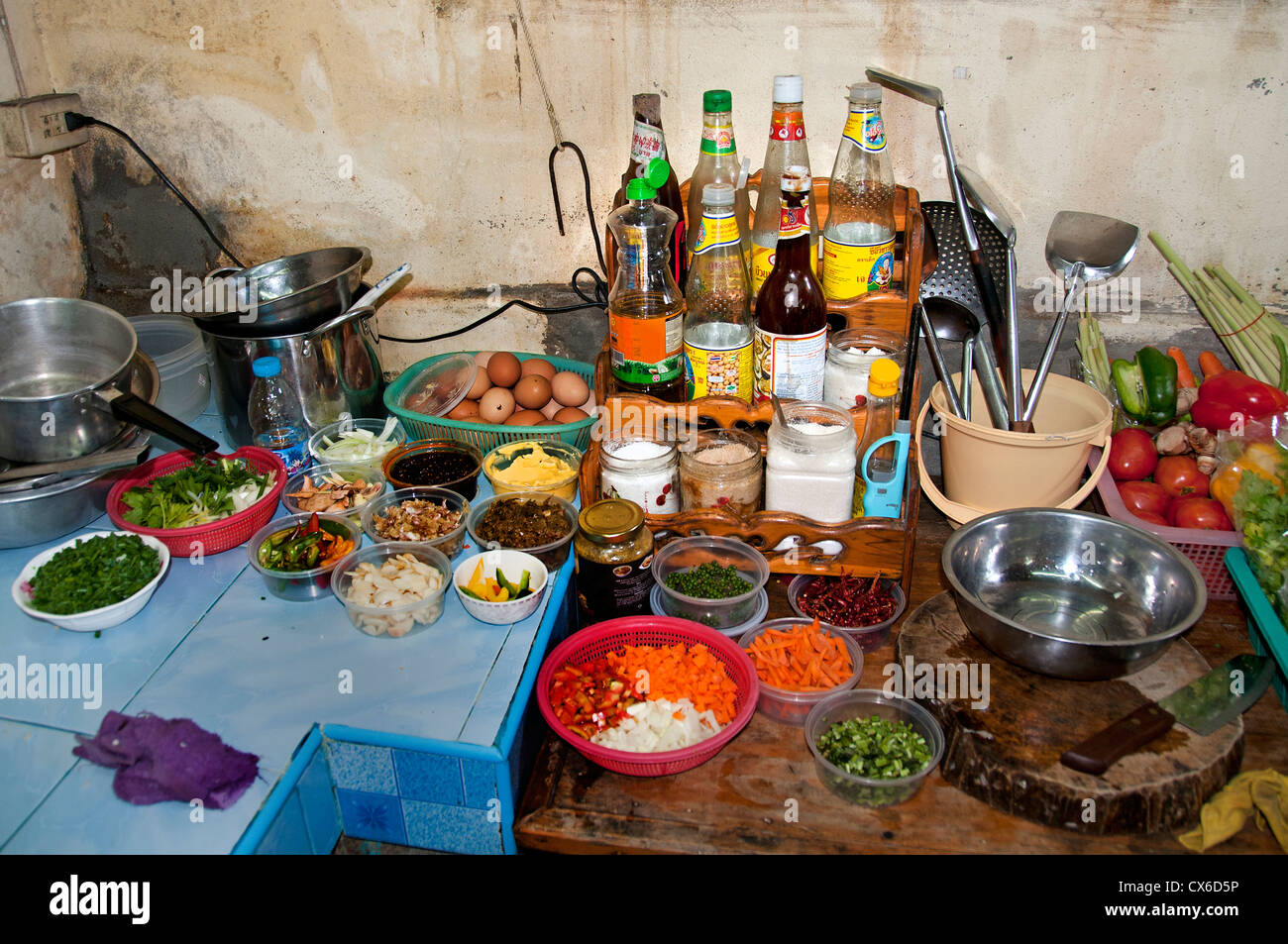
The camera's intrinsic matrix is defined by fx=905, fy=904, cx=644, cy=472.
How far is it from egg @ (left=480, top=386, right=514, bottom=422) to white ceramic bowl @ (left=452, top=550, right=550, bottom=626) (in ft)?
1.38

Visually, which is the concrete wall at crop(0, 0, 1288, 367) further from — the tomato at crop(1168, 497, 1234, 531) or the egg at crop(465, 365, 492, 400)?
the tomato at crop(1168, 497, 1234, 531)

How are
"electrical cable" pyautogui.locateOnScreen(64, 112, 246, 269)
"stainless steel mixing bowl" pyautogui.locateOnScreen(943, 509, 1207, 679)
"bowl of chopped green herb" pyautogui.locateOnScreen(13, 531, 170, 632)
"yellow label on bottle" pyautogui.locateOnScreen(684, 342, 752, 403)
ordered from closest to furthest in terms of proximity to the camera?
"stainless steel mixing bowl" pyautogui.locateOnScreen(943, 509, 1207, 679) → "bowl of chopped green herb" pyautogui.locateOnScreen(13, 531, 170, 632) → "yellow label on bottle" pyautogui.locateOnScreen(684, 342, 752, 403) → "electrical cable" pyautogui.locateOnScreen(64, 112, 246, 269)

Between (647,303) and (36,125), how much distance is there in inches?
57.0

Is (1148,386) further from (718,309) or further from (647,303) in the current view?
(647,303)

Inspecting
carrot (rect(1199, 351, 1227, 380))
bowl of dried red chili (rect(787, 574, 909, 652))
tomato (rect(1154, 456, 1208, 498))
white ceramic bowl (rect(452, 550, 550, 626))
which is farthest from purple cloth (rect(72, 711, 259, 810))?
carrot (rect(1199, 351, 1227, 380))

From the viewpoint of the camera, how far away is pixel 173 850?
3.69ft

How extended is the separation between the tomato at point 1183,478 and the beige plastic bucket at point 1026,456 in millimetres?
162

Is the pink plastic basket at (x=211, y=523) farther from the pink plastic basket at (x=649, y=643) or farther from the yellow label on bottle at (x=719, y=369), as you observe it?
the yellow label on bottle at (x=719, y=369)

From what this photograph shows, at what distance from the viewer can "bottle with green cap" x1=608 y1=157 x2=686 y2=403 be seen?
1.59 metres

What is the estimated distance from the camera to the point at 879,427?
1.55 m

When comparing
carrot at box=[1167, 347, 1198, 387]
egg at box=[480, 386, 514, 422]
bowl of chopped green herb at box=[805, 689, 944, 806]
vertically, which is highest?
carrot at box=[1167, 347, 1198, 387]

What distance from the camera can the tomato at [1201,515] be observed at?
5.09 ft

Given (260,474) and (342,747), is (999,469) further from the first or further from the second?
(260,474)

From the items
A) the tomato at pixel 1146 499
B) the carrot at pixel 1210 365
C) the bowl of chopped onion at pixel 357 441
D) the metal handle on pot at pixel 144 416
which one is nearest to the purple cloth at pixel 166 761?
the metal handle on pot at pixel 144 416
